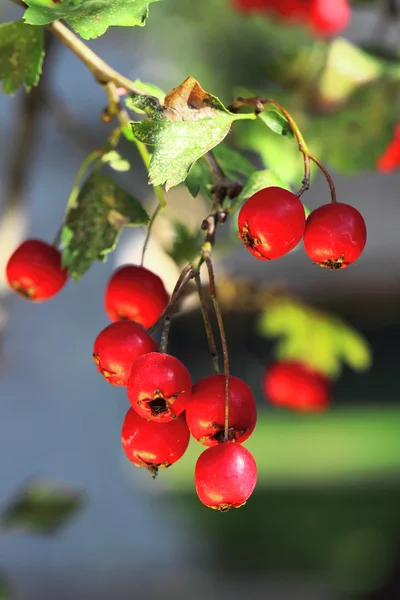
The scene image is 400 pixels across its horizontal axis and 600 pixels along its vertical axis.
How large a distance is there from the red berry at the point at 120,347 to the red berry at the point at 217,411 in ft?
0.20

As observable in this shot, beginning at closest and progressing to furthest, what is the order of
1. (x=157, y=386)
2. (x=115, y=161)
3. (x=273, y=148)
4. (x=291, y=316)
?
(x=157, y=386)
(x=115, y=161)
(x=273, y=148)
(x=291, y=316)

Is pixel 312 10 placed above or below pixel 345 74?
above

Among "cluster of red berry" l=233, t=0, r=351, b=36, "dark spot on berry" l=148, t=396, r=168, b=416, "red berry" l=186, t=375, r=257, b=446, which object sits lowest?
"dark spot on berry" l=148, t=396, r=168, b=416

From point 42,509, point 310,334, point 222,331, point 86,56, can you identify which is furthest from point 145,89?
point 310,334

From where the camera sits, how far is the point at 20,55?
77 cm

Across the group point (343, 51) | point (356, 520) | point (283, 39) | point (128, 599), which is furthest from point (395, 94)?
point (356, 520)

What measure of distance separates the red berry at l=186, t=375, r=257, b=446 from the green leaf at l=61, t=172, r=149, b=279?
240 millimetres

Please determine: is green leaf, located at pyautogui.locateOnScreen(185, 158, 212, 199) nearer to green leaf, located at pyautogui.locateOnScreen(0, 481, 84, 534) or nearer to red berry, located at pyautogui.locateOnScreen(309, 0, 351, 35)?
green leaf, located at pyautogui.locateOnScreen(0, 481, 84, 534)

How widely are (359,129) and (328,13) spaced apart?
1.77ft

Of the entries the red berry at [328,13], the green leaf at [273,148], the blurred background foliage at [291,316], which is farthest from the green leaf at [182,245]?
the red berry at [328,13]

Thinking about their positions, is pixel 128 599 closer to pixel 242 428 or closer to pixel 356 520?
pixel 356 520

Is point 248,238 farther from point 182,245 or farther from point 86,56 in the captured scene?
point 182,245

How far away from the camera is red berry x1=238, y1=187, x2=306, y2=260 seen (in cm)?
66

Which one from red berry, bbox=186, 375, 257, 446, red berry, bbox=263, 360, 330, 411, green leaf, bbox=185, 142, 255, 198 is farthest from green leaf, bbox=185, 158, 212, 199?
red berry, bbox=263, 360, 330, 411
